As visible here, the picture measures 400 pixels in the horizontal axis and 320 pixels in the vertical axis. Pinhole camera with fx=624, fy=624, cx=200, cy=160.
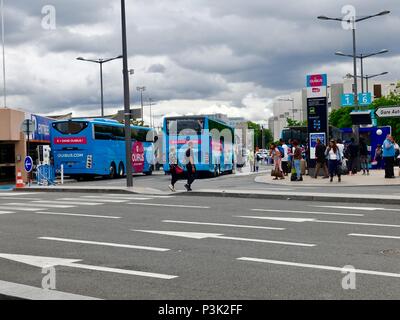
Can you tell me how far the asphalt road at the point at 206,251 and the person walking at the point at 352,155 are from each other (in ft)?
50.3


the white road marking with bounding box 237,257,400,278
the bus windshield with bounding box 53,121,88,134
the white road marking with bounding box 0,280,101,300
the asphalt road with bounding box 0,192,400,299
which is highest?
the bus windshield with bounding box 53,121,88,134

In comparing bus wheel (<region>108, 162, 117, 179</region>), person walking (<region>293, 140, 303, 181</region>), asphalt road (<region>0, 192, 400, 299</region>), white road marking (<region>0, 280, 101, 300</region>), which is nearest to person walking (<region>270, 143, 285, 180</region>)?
person walking (<region>293, 140, 303, 181</region>)

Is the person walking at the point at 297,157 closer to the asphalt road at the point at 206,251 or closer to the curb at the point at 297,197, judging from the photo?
the curb at the point at 297,197

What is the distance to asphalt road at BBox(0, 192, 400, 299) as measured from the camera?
6707 millimetres

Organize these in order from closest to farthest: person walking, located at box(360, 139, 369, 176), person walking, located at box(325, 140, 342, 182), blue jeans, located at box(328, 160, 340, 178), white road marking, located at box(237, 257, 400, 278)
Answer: white road marking, located at box(237, 257, 400, 278)
person walking, located at box(325, 140, 342, 182)
blue jeans, located at box(328, 160, 340, 178)
person walking, located at box(360, 139, 369, 176)

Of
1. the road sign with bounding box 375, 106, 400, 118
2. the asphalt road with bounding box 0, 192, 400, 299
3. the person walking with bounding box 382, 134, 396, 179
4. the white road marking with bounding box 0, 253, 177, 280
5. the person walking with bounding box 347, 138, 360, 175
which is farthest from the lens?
the person walking with bounding box 347, 138, 360, 175

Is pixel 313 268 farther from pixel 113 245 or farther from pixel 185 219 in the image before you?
pixel 185 219

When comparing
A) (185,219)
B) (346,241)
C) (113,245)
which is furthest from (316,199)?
(113,245)

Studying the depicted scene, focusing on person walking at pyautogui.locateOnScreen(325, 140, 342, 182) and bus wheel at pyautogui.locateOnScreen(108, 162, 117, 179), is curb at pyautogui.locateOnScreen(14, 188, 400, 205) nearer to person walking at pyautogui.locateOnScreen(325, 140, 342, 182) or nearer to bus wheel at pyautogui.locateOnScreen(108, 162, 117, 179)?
person walking at pyautogui.locateOnScreen(325, 140, 342, 182)

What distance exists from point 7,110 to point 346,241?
30.7m

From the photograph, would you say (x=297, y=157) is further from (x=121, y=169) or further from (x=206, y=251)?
(x=206, y=251)

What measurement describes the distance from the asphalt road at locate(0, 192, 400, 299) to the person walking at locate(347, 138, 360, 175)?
603 inches

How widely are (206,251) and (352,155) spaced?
2318cm
